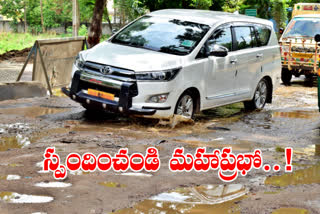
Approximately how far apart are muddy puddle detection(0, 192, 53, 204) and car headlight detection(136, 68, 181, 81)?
12.5 feet

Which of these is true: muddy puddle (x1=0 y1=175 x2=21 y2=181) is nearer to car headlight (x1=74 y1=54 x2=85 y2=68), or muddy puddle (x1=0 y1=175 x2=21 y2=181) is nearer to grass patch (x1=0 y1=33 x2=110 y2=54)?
car headlight (x1=74 y1=54 x2=85 y2=68)

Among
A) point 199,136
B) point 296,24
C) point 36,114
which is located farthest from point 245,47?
point 296,24

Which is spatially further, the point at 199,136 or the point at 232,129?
the point at 232,129

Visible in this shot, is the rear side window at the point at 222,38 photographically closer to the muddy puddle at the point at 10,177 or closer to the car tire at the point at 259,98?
the car tire at the point at 259,98

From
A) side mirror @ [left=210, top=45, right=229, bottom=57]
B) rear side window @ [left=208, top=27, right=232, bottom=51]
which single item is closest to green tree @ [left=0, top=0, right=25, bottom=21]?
rear side window @ [left=208, top=27, right=232, bottom=51]

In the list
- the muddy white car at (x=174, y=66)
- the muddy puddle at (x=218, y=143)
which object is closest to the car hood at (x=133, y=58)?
the muddy white car at (x=174, y=66)

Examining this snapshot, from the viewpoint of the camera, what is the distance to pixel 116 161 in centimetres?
673

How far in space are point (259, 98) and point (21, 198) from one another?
773 centimetres

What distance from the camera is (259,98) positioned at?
1218 cm

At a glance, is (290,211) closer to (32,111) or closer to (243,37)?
(32,111)

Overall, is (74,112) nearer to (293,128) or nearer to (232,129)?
(232,129)

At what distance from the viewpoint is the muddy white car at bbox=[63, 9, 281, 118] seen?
8.93 m

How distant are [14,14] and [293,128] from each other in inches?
1919

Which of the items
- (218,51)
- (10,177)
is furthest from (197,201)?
(218,51)
